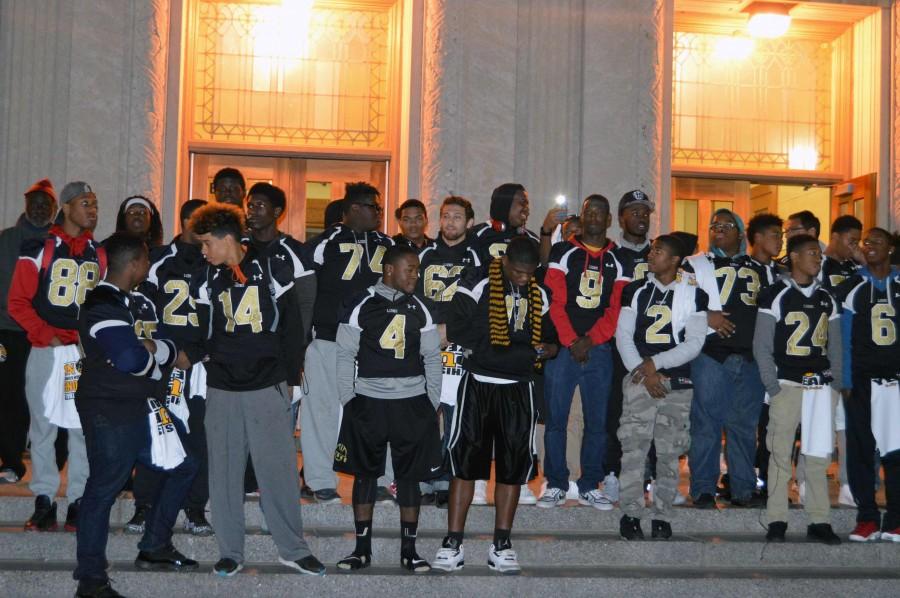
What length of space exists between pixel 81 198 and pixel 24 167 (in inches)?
149

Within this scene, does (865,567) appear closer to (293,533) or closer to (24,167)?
(293,533)

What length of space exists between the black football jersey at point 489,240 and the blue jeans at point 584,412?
96cm

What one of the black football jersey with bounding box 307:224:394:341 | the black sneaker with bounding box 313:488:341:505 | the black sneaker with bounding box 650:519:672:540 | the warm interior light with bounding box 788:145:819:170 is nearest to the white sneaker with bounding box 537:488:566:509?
the black sneaker with bounding box 650:519:672:540

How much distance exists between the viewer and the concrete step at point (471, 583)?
6730 millimetres

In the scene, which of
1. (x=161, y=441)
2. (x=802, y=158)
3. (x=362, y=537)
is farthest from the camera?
(x=802, y=158)

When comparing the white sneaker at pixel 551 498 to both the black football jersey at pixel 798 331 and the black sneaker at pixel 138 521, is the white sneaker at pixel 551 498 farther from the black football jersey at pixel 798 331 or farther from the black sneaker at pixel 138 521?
the black sneaker at pixel 138 521

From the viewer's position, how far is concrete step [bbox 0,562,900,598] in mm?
6730

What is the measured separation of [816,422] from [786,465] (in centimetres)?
41

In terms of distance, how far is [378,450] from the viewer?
6910mm

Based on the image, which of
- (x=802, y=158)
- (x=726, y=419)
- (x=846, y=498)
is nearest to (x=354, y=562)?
(x=726, y=419)

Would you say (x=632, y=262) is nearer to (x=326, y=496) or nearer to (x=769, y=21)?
(x=326, y=496)

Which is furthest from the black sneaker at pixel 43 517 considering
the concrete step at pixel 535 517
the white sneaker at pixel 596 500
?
the white sneaker at pixel 596 500

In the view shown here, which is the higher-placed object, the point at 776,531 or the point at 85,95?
the point at 85,95

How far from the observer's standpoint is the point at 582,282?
27.2 ft
